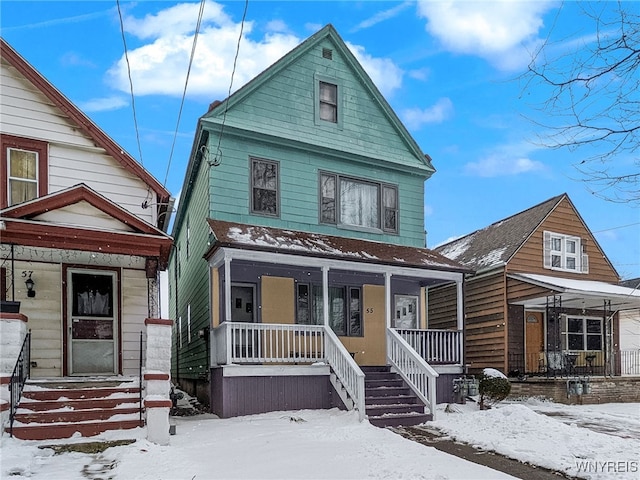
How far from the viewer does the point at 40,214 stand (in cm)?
850

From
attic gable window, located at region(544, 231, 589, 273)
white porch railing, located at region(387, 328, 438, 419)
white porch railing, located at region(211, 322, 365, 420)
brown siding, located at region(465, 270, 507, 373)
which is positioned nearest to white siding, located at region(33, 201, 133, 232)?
white porch railing, located at region(211, 322, 365, 420)

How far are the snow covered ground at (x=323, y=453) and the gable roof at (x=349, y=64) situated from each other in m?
Result: 7.85

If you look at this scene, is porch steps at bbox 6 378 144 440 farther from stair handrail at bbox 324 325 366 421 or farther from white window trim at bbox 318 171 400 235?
white window trim at bbox 318 171 400 235

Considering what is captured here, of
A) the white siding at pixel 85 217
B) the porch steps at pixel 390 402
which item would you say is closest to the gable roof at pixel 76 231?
the white siding at pixel 85 217

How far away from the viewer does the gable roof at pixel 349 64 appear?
13.5m

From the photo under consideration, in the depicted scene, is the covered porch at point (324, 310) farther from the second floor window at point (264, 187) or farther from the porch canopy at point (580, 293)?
the porch canopy at point (580, 293)

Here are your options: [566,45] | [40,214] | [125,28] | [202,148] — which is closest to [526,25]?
[566,45]

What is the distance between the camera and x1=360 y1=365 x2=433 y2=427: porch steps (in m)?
10.3

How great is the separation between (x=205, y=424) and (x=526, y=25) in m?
8.47

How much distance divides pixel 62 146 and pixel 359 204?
311 inches

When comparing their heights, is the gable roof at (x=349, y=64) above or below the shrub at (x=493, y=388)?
above

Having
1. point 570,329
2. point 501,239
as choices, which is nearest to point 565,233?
point 501,239

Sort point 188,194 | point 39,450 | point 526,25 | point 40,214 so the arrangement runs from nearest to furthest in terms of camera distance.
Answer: point 526,25
point 39,450
point 40,214
point 188,194

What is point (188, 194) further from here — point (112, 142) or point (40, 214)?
point (40, 214)
